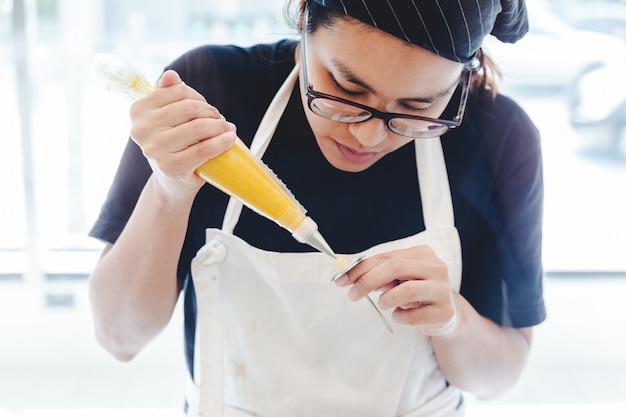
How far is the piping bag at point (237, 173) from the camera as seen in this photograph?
74 cm

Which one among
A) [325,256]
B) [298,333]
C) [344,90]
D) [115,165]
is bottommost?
[115,165]

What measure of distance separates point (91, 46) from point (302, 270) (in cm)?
127

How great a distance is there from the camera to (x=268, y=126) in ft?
3.28

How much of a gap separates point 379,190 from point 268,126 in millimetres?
199

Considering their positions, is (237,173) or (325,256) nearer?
(237,173)

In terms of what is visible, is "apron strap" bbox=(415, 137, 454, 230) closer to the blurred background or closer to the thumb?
the thumb

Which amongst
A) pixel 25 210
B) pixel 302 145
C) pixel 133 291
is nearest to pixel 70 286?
pixel 25 210

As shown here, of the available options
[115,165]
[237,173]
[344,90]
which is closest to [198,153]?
[237,173]

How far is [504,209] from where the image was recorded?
1.05m

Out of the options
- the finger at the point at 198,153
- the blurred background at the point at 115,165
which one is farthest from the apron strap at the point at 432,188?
the blurred background at the point at 115,165

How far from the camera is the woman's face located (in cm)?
77

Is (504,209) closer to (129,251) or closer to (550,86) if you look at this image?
(129,251)

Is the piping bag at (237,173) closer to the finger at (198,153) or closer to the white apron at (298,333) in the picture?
the finger at (198,153)

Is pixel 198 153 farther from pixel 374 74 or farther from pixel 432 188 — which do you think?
pixel 432 188
